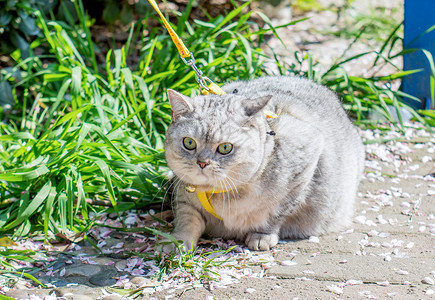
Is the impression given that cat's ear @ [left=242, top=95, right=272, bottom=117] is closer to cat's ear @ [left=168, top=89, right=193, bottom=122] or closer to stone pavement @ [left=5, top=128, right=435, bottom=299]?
cat's ear @ [left=168, top=89, right=193, bottom=122]

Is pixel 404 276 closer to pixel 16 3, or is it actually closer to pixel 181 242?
pixel 181 242

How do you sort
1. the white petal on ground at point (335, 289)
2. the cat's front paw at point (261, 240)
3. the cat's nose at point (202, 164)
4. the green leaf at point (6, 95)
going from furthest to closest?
the green leaf at point (6, 95) < the cat's front paw at point (261, 240) < the cat's nose at point (202, 164) < the white petal on ground at point (335, 289)

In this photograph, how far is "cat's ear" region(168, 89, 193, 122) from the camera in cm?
247

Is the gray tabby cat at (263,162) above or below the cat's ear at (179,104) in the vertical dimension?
below

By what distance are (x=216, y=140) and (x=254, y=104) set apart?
239 millimetres

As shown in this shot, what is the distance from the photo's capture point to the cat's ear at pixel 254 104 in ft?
7.98

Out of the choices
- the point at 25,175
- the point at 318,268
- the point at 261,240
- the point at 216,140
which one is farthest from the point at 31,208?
the point at 318,268

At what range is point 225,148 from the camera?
2441 millimetres

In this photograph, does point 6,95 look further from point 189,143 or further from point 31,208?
point 189,143

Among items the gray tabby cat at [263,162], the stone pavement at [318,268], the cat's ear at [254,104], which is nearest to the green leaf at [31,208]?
the stone pavement at [318,268]

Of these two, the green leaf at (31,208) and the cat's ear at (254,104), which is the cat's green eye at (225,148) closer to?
the cat's ear at (254,104)

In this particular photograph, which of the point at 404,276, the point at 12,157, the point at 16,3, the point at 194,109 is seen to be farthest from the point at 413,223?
the point at 16,3

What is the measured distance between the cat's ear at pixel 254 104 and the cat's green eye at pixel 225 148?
0.57 feet

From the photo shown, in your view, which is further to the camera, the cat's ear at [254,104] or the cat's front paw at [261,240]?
the cat's front paw at [261,240]
